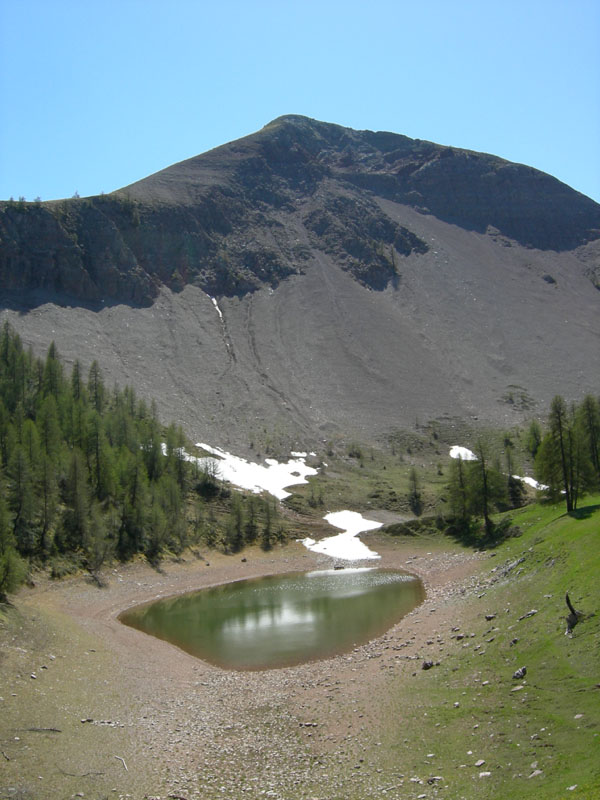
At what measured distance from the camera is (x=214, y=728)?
25.2 m

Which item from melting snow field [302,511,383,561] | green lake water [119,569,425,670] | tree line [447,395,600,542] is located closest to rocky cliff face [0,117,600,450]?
melting snow field [302,511,383,561]

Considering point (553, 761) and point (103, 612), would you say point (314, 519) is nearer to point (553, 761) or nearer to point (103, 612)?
point (103, 612)

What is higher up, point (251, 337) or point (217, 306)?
point (217, 306)

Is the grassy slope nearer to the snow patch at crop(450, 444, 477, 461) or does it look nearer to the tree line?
the tree line

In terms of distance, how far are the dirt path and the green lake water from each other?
7.59 ft

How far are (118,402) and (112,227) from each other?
306 feet

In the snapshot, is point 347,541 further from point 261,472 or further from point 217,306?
point 217,306

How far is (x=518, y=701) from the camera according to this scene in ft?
69.4

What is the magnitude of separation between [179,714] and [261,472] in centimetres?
7888

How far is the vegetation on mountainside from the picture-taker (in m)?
55.6

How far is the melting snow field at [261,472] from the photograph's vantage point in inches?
3883

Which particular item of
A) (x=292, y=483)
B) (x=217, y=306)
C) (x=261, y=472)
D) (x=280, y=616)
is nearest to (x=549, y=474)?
(x=280, y=616)

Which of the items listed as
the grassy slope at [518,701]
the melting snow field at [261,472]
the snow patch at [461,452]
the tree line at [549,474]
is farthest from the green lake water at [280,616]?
the snow patch at [461,452]

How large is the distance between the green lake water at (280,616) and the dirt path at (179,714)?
7.59ft
